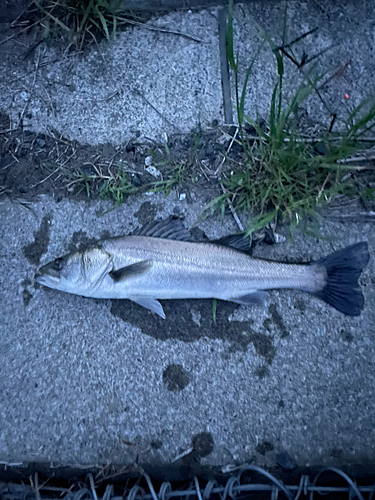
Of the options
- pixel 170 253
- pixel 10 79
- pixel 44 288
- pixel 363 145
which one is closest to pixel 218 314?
pixel 170 253

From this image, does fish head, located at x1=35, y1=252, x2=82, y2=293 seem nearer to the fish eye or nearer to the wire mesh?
the fish eye

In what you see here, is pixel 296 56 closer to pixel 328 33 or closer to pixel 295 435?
pixel 328 33

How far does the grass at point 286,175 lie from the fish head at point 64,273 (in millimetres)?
1226

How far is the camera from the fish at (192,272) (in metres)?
2.68

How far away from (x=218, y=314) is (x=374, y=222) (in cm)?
160

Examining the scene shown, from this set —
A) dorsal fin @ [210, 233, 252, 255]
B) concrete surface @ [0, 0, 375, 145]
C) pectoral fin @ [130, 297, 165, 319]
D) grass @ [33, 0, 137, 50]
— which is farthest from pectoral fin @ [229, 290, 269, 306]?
grass @ [33, 0, 137, 50]

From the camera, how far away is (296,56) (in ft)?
10.2

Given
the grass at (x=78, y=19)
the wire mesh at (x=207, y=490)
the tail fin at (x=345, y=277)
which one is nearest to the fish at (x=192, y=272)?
the tail fin at (x=345, y=277)

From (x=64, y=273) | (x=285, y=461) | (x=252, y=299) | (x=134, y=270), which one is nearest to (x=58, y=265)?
(x=64, y=273)

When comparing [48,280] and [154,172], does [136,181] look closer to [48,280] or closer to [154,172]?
[154,172]

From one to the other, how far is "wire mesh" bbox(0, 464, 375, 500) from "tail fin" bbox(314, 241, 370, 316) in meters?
1.25

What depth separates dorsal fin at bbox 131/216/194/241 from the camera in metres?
2.77

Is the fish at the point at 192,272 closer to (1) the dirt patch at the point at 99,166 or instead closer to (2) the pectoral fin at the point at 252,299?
(2) the pectoral fin at the point at 252,299

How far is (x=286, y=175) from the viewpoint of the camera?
285 centimetres
